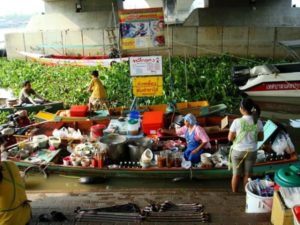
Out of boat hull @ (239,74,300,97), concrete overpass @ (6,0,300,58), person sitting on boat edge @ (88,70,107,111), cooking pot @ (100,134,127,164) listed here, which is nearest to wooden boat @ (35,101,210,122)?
person sitting on boat edge @ (88,70,107,111)

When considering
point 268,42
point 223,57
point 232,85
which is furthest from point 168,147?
point 268,42

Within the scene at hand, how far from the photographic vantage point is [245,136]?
6.69 metres

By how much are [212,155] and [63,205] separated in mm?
4011

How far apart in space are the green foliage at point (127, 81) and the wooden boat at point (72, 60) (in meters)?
0.71

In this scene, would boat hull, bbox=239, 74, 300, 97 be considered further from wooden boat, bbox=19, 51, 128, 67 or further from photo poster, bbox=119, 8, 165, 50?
wooden boat, bbox=19, 51, 128, 67

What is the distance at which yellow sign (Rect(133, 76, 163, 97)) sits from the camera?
11.3m

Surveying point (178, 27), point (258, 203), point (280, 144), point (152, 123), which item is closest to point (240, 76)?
point (152, 123)

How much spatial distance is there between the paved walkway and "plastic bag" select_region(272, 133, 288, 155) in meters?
2.02

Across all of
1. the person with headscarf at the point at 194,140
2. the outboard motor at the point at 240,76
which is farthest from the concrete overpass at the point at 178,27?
the person with headscarf at the point at 194,140

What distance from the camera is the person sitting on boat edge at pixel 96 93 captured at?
1230 cm

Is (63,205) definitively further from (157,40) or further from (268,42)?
(268,42)

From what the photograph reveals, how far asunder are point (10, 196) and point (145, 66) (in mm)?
7541

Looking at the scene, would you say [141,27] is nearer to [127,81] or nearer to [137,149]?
[137,149]

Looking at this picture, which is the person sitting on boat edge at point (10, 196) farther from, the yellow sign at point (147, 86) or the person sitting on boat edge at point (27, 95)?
the person sitting on boat edge at point (27, 95)
